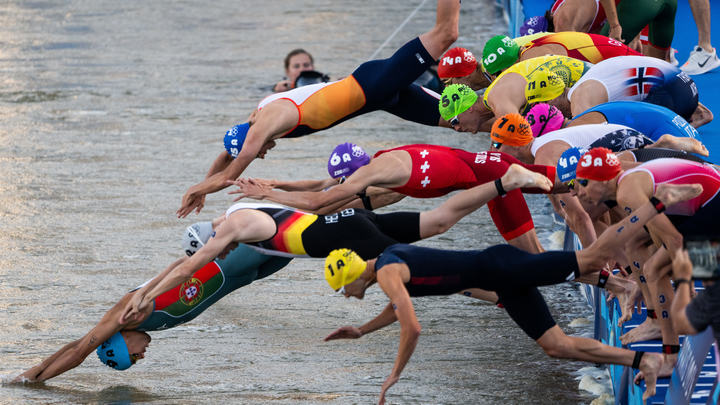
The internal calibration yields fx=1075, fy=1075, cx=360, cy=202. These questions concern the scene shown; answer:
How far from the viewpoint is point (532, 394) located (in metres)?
8.77

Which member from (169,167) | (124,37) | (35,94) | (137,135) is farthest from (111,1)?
(169,167)

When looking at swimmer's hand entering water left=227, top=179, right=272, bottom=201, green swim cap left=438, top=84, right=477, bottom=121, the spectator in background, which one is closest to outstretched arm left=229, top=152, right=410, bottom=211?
swimmer's hand entering water left=227, top=179, right=272, bottom=201

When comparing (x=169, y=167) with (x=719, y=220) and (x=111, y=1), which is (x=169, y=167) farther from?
(x=111, y=1)

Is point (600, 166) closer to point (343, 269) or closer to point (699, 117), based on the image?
point (343, 269)

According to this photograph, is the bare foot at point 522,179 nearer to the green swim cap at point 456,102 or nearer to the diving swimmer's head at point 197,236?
the green swim cap at point 456,102

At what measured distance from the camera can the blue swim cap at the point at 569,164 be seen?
750 cm

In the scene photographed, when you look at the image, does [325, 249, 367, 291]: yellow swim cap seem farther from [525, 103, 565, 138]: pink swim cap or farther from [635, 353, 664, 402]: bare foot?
[525, 103, 565, 138]: pink swim cap

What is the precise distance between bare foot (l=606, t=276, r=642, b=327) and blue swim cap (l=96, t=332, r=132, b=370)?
160 inches

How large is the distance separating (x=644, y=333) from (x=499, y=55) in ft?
12.9

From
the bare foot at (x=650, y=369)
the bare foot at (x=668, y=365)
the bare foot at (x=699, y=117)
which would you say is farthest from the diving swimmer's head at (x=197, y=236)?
the bare foot at (x=699, y=117)

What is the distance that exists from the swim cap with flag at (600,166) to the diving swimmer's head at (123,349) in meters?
4.18

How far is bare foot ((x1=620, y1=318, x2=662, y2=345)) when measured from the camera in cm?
724

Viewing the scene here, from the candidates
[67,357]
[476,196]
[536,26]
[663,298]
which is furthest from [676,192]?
[536,26]

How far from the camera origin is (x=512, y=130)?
8.55 metres
